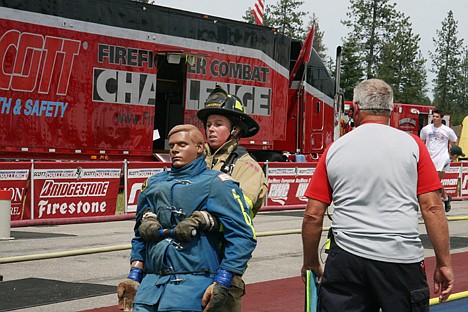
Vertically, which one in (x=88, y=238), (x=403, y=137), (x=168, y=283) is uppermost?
(x=403, y=137)

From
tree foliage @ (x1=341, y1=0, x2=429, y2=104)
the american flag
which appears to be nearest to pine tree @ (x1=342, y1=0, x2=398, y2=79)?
tree foliage @ (x1=341, y1=0, x2=429, y2=104)

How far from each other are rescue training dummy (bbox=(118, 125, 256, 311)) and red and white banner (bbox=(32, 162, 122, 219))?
1215 centimetres

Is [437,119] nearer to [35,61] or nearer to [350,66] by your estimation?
[35,61]

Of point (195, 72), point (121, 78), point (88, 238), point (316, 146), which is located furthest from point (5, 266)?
point (316, 146)

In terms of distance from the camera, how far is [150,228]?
5.10 m

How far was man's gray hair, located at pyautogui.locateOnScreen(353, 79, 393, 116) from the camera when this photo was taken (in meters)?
5.19

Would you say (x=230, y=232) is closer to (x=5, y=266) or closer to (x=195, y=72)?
(x=5, y=266)

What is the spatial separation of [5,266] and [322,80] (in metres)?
17.3

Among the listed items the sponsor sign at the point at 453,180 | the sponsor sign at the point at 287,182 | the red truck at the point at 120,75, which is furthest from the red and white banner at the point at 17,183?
the sponsor sign at the point at 453,180

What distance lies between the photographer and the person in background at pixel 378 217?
16.4 ft

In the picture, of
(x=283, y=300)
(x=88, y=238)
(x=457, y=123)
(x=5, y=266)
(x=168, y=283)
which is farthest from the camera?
(x=457, y=123)

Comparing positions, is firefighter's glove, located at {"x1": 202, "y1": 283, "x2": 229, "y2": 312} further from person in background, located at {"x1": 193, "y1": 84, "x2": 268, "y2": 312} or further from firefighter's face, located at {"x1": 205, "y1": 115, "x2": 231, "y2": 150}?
firefighter's face, located at {"x1": 205, "y1": 115, "x2": 231, "y2": 150}

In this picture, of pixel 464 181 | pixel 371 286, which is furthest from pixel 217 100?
pixel 464 181

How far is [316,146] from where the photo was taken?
2788cm
